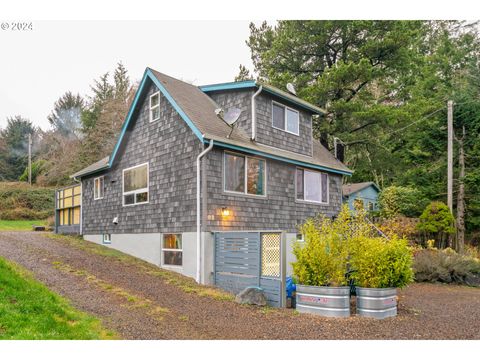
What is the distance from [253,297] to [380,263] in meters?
2.75

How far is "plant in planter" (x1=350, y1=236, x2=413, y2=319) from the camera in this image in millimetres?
7532

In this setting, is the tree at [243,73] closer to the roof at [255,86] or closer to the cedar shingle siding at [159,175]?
the roof at [255,86]

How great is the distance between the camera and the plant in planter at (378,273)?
24.7 ft

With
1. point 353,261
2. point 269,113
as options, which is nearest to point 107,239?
point 269,113

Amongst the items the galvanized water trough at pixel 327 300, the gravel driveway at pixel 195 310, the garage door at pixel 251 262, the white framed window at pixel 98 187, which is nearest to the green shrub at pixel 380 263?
the galvanized water trough at pixel 327 300

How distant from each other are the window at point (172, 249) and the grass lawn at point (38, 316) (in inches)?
167

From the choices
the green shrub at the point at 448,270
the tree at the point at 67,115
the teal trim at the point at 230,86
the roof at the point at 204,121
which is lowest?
the green shrub at the point at 448,270

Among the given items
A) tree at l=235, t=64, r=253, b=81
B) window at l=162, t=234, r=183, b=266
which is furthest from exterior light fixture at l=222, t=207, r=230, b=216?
tree at l=235, t=64, r=253, b=81

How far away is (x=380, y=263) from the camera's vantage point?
773cm

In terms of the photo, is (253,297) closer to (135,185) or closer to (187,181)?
(187,181)

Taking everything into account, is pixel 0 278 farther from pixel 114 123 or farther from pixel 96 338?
pixel 114 123

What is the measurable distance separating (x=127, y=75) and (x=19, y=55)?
941 inches

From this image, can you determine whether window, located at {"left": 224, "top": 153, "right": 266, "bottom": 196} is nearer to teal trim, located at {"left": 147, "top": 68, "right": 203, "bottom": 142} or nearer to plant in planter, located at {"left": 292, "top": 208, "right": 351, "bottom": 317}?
teal trim, located at {"left": 147, "top": 68, "right": 203, "bottom": 142}

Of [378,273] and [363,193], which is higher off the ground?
[363,193]
